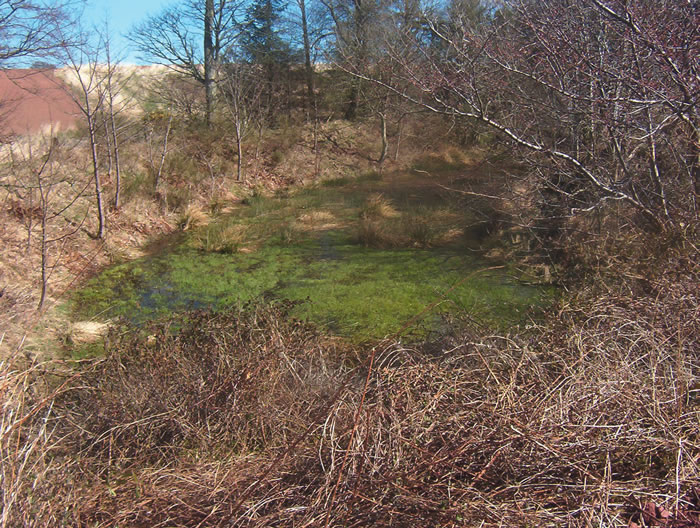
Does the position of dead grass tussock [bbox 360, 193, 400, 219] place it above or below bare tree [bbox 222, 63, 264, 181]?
below

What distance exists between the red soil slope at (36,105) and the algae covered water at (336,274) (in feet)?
18.7

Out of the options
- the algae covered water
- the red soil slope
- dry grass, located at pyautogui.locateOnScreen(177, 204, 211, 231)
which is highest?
the red soil slope

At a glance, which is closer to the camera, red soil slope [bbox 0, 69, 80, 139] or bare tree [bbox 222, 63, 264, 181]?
red soil slope [bbox 0, 69, 80, 139]

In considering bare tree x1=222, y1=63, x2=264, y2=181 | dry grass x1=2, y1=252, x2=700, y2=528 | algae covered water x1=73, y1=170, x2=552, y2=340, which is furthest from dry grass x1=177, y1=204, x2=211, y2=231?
dry grass x1=2, y1=252, x2=700, y2=528

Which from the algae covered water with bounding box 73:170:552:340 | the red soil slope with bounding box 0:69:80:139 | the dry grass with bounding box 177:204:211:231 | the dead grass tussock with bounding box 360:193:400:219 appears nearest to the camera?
the algae covered water with bounding box 73:170:552:340

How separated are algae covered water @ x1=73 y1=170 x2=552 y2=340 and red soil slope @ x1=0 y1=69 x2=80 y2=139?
5706mm

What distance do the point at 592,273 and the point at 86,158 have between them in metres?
12.0

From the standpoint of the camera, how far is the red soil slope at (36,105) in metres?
13.4

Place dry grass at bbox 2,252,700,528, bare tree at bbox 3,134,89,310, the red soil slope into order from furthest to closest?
the red soil slope
bare tree at bbox 3,134,89,310
dry grass at bbox 2,252,700,528

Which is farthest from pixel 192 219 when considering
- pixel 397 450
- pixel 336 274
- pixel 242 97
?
pixel 397 450

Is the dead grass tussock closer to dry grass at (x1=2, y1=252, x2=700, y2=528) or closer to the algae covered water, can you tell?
the algae covered water

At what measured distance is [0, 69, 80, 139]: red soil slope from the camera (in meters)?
13.4

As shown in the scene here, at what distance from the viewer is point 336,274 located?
372 inches

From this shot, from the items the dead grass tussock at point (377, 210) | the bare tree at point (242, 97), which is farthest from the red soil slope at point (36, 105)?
the dead grass tussock at point (377, 210)
